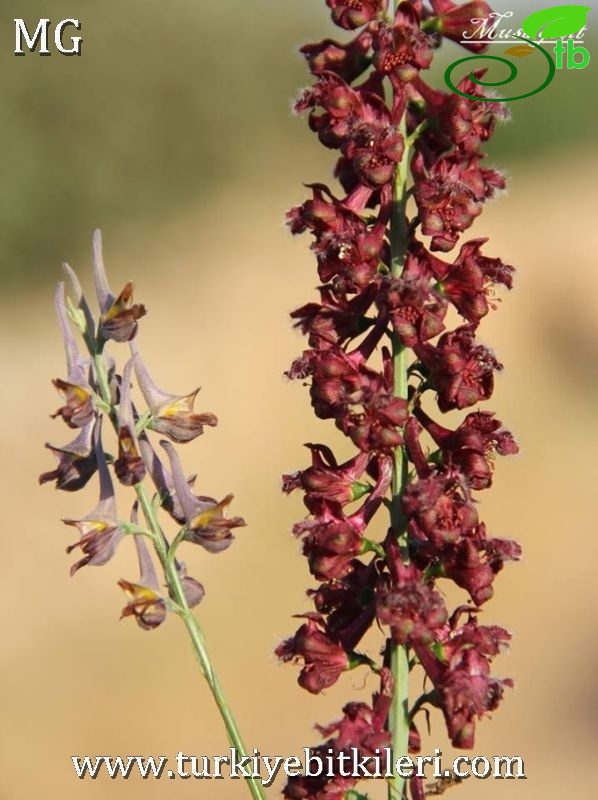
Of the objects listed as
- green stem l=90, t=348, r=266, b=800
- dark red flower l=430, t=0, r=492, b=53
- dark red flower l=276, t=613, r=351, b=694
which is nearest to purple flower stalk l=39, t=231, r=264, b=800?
green stem l=90, t=348, r=266, b=800

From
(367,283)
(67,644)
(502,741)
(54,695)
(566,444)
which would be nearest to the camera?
(367,283)

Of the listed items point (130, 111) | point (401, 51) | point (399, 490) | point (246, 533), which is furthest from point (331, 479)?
point (130, 111)

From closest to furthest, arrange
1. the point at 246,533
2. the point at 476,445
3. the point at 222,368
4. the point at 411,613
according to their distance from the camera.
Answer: the point at 411,613, the point at 476,445, the point at 246,533, the point at 222,368

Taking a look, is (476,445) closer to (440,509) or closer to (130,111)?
(440,509)

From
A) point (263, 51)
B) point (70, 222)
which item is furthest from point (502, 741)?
point (263, 51)

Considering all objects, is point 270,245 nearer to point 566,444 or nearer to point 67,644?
point 566,444

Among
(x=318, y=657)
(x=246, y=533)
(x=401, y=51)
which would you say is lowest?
(x=318, y=657)

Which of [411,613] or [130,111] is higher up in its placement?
[130,111]
